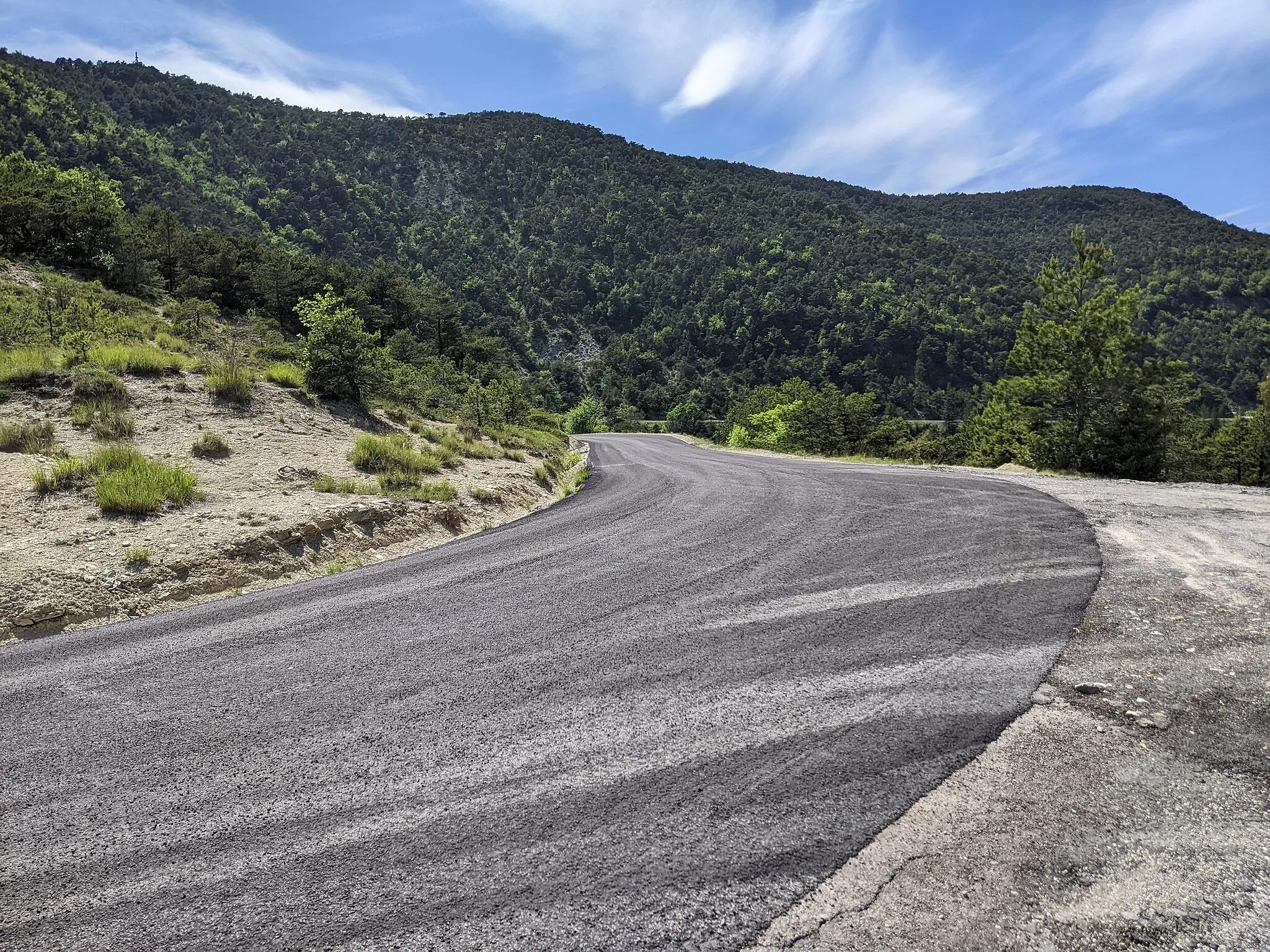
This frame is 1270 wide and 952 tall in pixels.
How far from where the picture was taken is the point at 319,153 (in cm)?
13562

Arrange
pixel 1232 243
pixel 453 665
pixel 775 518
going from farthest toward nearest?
pixel 1232 243 → pixel 775 518 → pixel 453 665

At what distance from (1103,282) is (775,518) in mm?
20294

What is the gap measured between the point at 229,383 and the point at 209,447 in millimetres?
3061

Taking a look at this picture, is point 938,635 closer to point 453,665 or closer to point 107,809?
point 453,665

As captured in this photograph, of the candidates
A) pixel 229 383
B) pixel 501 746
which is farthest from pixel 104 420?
pixel 501 746

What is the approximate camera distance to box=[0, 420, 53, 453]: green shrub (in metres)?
8.16

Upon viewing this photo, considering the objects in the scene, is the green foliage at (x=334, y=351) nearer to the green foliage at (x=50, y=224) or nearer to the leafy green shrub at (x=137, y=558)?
the leafy green shrub at (x=137, y=558)

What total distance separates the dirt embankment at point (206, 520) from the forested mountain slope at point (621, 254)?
311 feet

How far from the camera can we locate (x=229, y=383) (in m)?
12.0

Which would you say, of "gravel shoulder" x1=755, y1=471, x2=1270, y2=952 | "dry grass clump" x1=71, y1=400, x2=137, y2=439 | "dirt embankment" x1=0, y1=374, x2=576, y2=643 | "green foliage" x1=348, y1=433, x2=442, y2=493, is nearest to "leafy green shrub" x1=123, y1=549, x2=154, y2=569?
"dirt embankment" x1=0, y1=374, x2=576, y2=643

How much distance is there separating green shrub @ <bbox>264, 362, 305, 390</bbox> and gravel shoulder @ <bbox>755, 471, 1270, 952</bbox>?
15.3 m

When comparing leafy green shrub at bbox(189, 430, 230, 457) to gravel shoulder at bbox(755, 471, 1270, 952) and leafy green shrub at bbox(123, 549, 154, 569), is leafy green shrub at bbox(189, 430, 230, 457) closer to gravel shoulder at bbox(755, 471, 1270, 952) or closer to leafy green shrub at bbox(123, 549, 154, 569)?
leafy green shrub at bbox(123, 549, 154, 569)

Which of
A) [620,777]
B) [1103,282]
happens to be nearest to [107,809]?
[620,777]

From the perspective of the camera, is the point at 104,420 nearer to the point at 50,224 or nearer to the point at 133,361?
the point at 133,361
